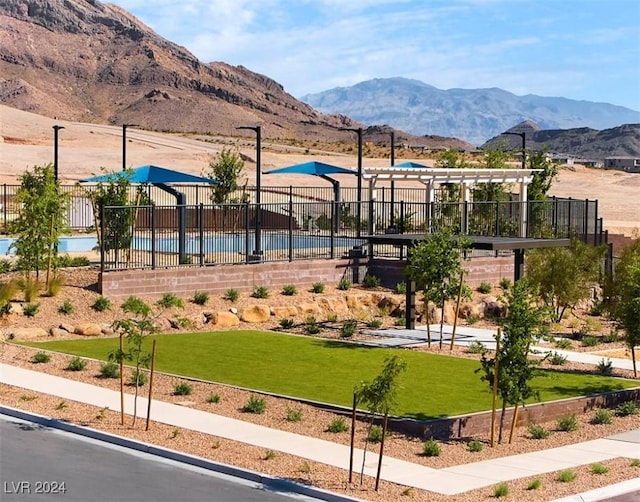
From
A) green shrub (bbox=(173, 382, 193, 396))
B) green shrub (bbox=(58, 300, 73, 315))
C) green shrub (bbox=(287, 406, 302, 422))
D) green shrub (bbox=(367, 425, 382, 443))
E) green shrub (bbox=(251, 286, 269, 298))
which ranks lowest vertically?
green shrub (bbox=(367, 425, 382, 443))

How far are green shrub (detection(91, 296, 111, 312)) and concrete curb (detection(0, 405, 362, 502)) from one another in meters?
8.89

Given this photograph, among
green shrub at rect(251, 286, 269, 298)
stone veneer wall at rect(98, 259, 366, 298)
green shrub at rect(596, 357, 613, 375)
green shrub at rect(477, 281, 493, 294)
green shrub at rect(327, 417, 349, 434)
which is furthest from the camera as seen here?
green shrub at rect(477, 281, 493, 294)

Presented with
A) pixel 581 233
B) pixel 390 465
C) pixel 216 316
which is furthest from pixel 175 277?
pixel 581 233

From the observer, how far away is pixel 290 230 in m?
32.0

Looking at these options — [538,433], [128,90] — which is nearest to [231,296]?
[538,433]

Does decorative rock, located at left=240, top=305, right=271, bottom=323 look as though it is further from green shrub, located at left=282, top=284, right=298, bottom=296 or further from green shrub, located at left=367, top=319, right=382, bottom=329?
green shrub, located at left=367, top=319, right=382, bottom=329

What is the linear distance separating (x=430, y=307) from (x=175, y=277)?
6.32 metres

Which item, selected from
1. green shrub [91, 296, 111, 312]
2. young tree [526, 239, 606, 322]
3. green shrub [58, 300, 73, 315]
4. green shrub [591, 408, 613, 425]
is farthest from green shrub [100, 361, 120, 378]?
young tree [526, 239, 606, 322]

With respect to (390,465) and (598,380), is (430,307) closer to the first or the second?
(598,380)

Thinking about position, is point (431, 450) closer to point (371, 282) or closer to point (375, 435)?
point (375, 435)

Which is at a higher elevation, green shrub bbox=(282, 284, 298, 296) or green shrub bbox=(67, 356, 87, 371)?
green shrub bbox=(282, 284, 298, 296)

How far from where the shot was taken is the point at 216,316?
2748 centimetres

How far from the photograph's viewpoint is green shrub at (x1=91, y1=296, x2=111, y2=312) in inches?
1053

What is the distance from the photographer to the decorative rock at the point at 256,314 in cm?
2802
